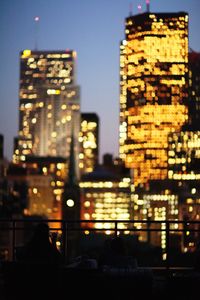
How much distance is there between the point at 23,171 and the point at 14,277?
13576 centimetres

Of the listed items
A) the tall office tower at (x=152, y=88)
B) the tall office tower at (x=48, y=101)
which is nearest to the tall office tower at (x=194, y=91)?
the tall office tower at (x=152, y=88)

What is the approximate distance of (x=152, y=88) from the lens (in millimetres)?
121125

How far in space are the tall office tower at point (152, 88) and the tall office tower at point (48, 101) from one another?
1363 inches

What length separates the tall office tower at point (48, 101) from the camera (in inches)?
6654

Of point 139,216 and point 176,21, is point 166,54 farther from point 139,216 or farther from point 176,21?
point 139,216

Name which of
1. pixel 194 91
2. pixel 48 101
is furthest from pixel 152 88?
pixel 48 101

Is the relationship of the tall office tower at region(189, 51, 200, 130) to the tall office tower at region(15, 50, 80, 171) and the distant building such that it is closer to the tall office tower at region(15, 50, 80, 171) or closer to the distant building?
the distant building

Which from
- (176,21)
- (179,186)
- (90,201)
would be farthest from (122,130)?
(176,21)

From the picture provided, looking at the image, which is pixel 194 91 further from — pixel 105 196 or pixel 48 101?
pixel 48 101

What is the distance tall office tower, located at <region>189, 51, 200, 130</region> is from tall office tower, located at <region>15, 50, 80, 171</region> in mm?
49153

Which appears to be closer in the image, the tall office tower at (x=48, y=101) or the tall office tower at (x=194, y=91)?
the tall office tower at (x=194, y=91)

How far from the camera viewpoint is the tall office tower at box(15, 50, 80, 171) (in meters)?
169

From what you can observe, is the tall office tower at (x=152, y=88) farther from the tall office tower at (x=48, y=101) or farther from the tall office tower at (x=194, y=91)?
the tall office tower at (x=48, y=101)

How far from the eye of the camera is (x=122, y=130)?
142375 millimetres
